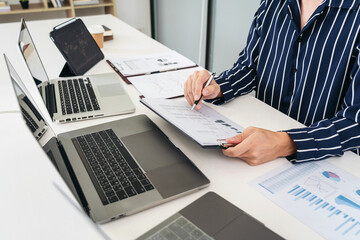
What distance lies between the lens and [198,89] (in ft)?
3.58

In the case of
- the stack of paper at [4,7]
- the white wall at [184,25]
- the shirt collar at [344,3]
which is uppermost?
the shirt collar at [344,3]

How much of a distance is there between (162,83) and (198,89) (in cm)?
27

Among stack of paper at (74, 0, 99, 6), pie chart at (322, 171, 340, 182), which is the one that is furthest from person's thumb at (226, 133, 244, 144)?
stack of paper at (74, 0, 99, 6)

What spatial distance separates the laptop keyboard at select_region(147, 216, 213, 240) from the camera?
60cm

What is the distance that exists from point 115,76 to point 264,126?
26.4 inches

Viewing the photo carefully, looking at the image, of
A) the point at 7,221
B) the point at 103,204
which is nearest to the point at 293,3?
the point at 103,204

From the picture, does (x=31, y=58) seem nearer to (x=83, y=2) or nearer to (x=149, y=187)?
(x=149, y=187)

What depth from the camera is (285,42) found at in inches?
45.9

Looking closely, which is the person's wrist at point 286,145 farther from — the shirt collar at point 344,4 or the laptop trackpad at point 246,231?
the shirt collar at point 344,4

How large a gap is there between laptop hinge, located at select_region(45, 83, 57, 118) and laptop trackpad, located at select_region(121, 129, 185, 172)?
308mm

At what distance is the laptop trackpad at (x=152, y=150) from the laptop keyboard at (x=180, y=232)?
183 mm

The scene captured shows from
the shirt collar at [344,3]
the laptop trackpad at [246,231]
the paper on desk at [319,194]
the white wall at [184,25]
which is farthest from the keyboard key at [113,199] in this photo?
the white wall at [184,25]

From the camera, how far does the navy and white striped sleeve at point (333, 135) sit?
84 centimetres

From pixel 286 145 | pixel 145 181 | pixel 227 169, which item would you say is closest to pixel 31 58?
pixel 145 181
